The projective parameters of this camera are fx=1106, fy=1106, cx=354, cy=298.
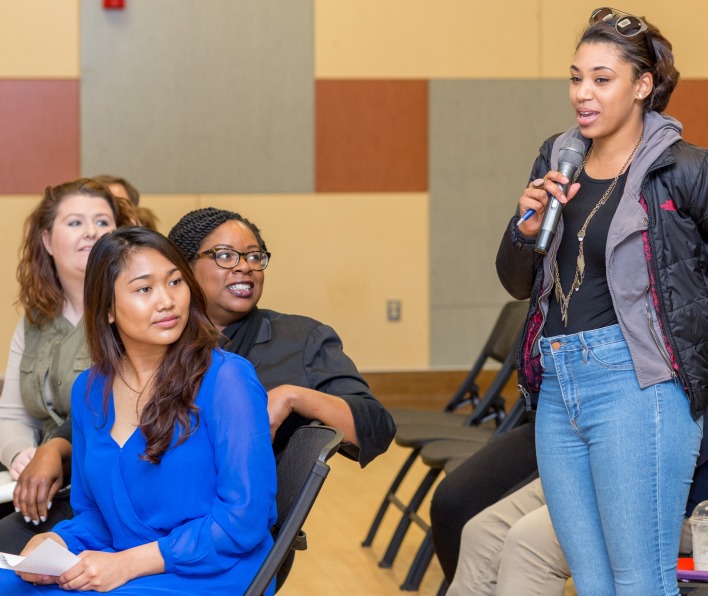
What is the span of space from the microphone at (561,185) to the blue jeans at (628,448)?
0.24 metres

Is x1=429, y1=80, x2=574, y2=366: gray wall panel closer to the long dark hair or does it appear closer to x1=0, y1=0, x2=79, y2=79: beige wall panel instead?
x1=0, y1=0, x2=79, y2=79: beige wall panel

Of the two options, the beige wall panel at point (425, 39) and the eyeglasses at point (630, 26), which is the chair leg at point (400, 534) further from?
the beige wall panel at point (425, 39)

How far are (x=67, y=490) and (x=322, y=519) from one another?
254cm

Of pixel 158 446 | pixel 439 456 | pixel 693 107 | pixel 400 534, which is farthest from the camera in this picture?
pixel 693 107

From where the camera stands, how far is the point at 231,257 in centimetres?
280

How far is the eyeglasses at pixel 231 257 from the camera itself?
280 centimetres

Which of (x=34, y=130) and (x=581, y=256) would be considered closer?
(x=581, y=256)

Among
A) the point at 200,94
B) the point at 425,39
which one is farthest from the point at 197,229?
the point at 425,39

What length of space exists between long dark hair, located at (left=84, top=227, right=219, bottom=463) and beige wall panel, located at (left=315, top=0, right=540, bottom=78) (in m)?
4.83

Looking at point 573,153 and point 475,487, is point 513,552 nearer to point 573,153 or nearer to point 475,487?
point 475,487

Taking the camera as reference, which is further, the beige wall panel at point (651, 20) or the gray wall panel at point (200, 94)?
the beige wall panel at point (651, 20)

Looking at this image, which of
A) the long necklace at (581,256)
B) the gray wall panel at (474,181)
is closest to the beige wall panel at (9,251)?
the gray wall panel at (474,181)

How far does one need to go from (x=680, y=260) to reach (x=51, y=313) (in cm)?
174

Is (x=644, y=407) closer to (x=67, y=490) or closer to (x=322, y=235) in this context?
(x=67, y=490)
